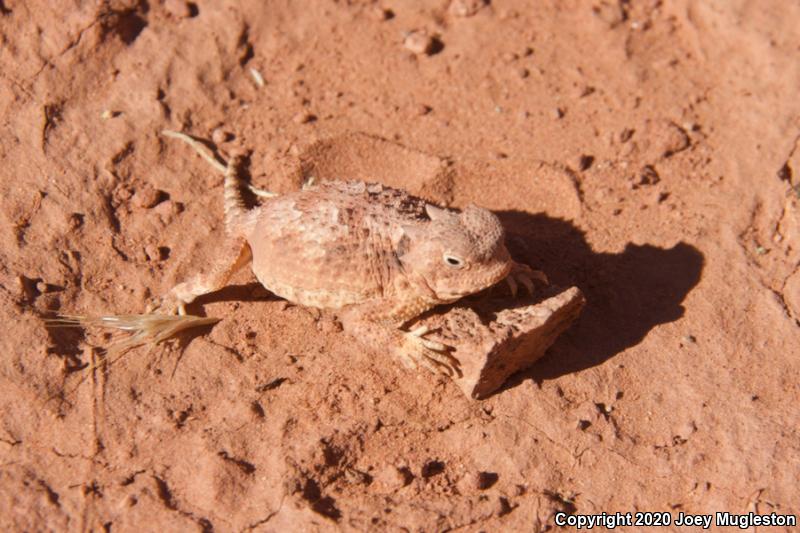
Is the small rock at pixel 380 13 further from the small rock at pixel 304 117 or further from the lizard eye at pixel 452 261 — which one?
the lizard eye at pixel 452 261

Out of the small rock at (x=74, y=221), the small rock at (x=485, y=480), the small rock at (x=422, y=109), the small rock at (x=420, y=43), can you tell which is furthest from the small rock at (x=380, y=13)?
the small rock at (x=485, y=480)

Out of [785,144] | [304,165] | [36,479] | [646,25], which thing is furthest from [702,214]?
[36,479]

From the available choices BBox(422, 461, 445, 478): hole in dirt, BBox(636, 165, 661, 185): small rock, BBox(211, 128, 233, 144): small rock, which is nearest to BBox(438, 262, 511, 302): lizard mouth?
BBox(422, 461, 445, 478): hole in dirt

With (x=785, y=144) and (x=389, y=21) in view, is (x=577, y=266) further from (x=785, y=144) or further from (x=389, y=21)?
(x=389, y=21)

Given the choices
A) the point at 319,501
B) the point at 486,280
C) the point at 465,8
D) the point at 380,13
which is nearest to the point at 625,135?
the point at 465,8

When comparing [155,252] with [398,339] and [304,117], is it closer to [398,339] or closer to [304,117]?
[304,117]
